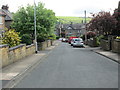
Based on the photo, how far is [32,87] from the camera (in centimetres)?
749

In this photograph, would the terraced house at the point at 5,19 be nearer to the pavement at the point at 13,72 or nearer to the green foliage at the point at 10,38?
the green foliage at the point at 10,38

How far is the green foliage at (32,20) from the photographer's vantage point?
99.8ft

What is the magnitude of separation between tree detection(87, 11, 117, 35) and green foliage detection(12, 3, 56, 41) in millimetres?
6290

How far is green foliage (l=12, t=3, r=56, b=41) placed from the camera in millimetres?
30408

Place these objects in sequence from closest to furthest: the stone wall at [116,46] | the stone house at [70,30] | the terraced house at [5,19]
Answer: the stone wall at [116,46], the terraced house at [5,19], the stone house at [70,30]

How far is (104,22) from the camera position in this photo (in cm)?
2864

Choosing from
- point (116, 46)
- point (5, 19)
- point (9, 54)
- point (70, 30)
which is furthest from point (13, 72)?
point (70, 30)

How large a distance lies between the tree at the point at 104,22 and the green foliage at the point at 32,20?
629 cm

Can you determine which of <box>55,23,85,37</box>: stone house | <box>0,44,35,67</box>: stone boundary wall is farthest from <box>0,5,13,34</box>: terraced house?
<box>55,23,85,37</box>: stone house

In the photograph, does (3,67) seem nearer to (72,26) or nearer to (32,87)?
(32,87)

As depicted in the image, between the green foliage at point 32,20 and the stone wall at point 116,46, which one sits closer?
the stone wall at point 116,46

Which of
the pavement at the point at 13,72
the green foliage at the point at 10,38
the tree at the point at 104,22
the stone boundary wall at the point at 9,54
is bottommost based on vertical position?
the pavement at the point at 13,72

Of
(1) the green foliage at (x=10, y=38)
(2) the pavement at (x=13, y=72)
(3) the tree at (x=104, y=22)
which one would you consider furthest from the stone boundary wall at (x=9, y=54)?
(3) the tree at (x=104, y=22)

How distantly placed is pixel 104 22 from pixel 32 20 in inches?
403
